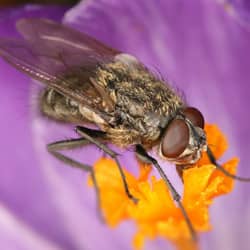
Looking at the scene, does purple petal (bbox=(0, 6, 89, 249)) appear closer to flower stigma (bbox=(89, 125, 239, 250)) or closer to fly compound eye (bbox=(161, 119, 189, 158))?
flower stigma (bbox=(89, 125, 239, 250))

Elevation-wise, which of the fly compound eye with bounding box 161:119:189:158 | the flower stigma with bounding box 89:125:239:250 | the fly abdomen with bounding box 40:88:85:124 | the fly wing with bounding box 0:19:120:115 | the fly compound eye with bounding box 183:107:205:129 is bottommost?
the flower stigma with bounding box 89:125:239:250

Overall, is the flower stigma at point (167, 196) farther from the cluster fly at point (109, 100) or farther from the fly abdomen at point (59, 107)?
the fly abdomen at point (59, 107)

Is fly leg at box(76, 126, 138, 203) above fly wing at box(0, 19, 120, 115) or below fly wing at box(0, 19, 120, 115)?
below

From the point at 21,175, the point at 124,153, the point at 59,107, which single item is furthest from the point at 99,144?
the point at 21,175

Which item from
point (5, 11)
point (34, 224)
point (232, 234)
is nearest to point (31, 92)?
point (5, 11)

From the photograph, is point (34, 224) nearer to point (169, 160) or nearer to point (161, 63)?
point (161, 63)

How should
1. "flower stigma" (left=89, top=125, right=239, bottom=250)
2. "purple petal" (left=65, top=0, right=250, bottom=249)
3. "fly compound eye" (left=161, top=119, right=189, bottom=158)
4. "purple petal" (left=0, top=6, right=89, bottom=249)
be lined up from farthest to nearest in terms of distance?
"purple petal" (left=0, top=6, right=89, bottom=249) → "purple petal" (left=65, top=0, right=250, bottom=249) → "flower stigma" (left=89, top=125, right=239, bottom=250) → "fly compound eye" (left=161, top=119, right=189, bottom=158)

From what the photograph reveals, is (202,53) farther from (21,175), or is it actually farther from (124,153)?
(21,175)

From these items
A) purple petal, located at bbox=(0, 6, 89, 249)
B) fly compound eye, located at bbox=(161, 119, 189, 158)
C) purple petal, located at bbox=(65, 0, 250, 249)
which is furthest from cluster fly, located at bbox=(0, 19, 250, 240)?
purple petal, located at bbox=(0, 6, 89, 249)
